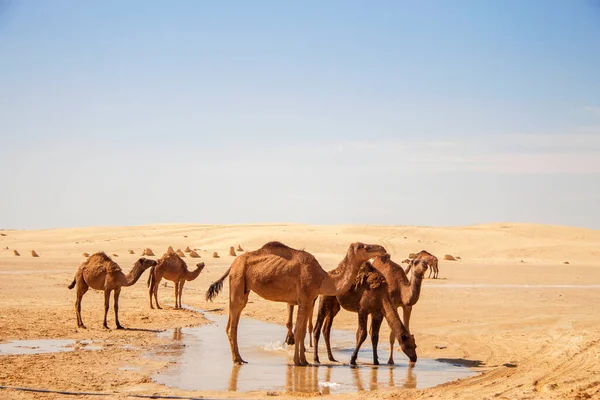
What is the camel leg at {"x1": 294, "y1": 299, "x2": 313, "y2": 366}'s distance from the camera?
12992 mm

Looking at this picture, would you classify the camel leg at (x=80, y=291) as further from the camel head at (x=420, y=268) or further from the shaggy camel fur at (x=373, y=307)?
the camel head at (x=420, y=268)

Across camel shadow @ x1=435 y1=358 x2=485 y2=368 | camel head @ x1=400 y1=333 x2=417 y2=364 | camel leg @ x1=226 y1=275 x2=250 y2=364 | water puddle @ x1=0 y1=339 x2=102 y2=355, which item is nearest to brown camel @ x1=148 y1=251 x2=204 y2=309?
water puddle @ x1=0 y1=339 x2=102 y2=355

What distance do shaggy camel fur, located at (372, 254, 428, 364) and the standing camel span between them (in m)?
0.85

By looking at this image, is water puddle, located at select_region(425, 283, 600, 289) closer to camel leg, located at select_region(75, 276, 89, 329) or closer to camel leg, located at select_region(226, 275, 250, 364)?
camel leg, located at select_region(75, 276, 89, 329)

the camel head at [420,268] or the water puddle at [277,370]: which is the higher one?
the camel head at [420,268]

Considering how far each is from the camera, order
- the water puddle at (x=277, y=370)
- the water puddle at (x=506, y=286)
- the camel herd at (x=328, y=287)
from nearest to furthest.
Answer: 1. the water puddle at (x=277, y=370)
2. the camel herd at (x=328, y=287)
3. the water puddle at (x=506, y=286)

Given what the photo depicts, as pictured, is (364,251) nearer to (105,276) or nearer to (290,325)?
(290,325)

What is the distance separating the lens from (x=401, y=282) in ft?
46.6

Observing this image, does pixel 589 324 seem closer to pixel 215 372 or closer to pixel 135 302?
pixel 215 372

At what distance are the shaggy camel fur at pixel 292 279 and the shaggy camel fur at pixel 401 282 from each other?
778mm

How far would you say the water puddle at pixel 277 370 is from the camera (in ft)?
36.9

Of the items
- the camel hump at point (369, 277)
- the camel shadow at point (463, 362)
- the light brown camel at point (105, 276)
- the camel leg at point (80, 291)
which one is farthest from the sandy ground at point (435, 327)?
the camel hump at point (369, 277)

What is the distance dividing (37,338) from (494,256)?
39.0 m

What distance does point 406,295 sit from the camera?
13906 mm
